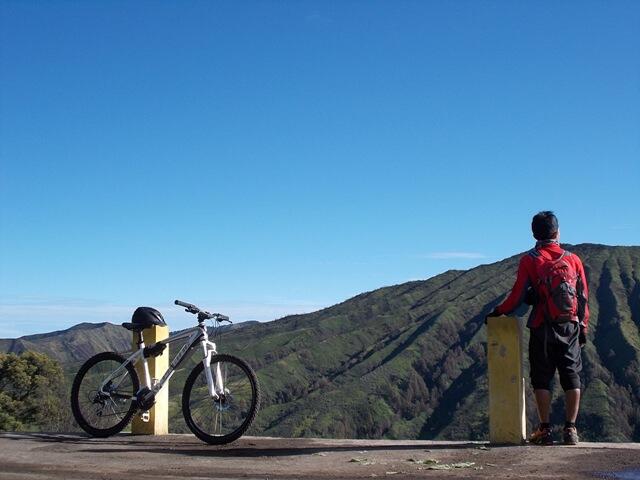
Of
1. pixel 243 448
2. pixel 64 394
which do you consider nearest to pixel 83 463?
pixel 243 448

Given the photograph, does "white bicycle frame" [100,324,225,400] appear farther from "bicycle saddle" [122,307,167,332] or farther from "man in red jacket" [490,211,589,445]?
"man in red jacket" [490,211,589,445]

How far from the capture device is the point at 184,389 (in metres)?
9.10

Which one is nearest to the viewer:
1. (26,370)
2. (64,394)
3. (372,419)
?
(26,370)

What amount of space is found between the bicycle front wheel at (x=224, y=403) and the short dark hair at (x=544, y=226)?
10.8 feet

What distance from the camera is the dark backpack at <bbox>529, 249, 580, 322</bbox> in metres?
8.21

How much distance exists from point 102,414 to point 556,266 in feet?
17.5

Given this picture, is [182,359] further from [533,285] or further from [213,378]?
[533,285]

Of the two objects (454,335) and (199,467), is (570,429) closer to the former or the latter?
(199,467)

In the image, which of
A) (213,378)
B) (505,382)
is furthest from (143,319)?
(505,382)

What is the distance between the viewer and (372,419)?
499 feet

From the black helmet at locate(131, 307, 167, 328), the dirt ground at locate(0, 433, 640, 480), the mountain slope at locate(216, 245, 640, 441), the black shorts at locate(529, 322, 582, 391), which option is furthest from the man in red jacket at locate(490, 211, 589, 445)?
the mountain slope at locate(216, 245, 640, 441)

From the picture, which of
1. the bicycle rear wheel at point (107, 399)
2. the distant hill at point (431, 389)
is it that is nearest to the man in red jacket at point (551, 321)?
the bicycle rear wheel at point (107, 399)

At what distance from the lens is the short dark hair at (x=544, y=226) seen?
8.53 metres

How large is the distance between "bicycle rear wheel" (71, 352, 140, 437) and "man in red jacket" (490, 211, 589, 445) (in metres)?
4.23
